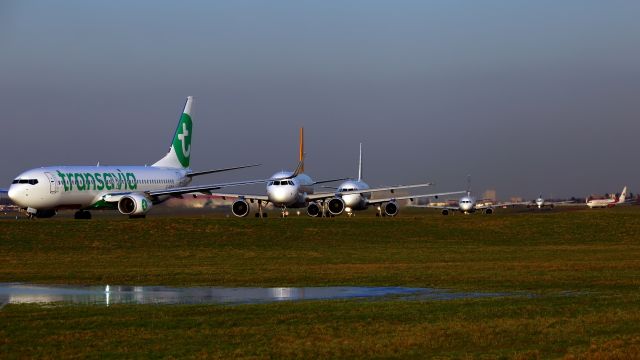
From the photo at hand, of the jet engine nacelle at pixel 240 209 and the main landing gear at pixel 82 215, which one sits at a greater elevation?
the jet engine nacelle at pixel 240 209

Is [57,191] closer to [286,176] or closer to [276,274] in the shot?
[286,176]

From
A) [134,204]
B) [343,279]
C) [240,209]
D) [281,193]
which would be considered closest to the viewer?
[343,279]

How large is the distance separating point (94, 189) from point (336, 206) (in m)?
20.3

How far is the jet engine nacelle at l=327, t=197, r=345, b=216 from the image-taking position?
8419cm

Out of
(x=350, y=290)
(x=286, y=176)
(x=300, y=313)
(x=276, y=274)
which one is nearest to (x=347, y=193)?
(x=286, y=176)

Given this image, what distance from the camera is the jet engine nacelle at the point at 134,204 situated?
71688 mm

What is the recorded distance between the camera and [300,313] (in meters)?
22.3

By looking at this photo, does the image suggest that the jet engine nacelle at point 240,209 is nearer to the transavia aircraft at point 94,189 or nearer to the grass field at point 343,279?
the transavia aircraft at point 94,189

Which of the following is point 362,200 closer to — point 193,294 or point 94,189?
point 94,189

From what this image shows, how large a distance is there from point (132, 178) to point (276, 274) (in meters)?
44.9

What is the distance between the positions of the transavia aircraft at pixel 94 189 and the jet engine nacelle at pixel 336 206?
362 inches

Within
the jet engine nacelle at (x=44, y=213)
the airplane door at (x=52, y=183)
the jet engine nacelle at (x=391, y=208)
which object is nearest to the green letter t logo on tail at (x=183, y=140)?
the jet engine nacelle at (x=44, y=213)

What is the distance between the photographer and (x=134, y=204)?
2825 inches

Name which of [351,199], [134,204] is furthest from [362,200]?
[134,204]
